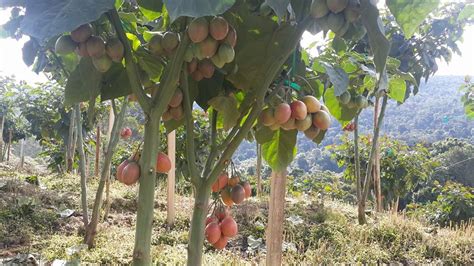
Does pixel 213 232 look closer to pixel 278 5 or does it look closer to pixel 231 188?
pixel 231 188

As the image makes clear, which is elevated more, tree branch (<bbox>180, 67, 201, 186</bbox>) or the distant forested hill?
the distant forested hill

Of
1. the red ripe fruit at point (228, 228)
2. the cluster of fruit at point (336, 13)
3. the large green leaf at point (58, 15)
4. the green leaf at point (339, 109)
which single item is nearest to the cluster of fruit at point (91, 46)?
the large green leaf at point (58, 15)

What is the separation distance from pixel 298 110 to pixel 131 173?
1.11 ft

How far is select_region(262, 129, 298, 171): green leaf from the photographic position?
38.8 inches

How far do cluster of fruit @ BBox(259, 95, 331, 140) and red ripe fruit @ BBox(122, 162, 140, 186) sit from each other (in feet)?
0.87

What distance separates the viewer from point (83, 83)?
2.78 ft

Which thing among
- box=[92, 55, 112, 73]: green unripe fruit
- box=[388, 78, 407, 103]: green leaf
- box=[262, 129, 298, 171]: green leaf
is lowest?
box=[262, 129, 298, 171]: green leaf

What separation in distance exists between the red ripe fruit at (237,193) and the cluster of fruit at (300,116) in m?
0.19

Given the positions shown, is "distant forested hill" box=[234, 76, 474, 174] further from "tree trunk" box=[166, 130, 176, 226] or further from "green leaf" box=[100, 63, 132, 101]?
"green leaf" box=[100, 63, 132, 101]

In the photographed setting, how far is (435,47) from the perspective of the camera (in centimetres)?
439

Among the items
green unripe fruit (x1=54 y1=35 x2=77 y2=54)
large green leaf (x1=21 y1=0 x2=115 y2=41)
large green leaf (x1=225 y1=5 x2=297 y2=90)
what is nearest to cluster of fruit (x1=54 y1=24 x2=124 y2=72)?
green unripe fruit (x1=54 y1=35 x2=77 y2=54)

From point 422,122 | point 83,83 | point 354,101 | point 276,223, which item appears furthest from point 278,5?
point 422,122

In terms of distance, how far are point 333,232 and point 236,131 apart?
3575mm

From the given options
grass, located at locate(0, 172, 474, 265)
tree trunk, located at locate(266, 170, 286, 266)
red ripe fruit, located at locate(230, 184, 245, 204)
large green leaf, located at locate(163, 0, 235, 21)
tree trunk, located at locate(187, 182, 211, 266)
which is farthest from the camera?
grass, located at locate(0, 172, 474, 265)
